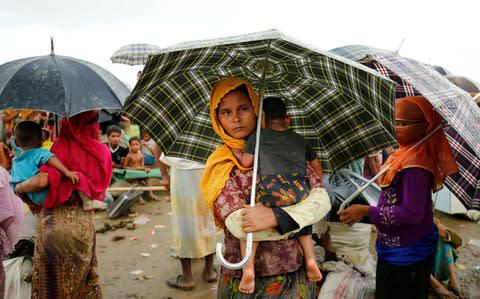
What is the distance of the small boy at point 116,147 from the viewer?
7969mm

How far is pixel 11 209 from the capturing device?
264 cm

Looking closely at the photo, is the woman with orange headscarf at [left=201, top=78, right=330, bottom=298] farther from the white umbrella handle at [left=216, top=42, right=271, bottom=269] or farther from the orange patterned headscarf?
the orange patterned headscarf

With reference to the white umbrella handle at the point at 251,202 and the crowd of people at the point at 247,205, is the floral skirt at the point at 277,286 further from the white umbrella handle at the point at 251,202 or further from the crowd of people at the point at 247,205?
the white umbrella handle at the point at 251,202

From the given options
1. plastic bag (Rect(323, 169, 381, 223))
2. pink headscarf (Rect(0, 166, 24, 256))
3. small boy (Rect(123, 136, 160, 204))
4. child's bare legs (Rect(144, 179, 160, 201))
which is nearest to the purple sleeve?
plastic bag (Rect(323, 169, 381, 223))

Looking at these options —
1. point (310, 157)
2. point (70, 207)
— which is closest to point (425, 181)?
point (310, 157)

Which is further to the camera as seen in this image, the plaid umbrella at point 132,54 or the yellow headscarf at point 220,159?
the plaid umbrella at point 132,54

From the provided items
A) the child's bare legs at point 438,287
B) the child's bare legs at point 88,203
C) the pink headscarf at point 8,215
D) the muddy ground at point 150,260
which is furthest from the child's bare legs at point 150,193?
the child's bare legs at point 438,287

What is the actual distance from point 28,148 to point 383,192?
290cm

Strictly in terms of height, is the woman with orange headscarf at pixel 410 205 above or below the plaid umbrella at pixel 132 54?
below

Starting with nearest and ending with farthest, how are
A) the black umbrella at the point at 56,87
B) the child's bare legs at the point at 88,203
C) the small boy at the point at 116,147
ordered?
the black umbrella at the point at 56,87 → the child's bare legs at the point at 88,203 → the small boy at the point at 116,147

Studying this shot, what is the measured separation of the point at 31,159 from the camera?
116 inches

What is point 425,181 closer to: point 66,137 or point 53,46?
point 66,137

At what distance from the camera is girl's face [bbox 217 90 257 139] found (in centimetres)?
192

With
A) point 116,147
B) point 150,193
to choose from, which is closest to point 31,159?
point 150,193
